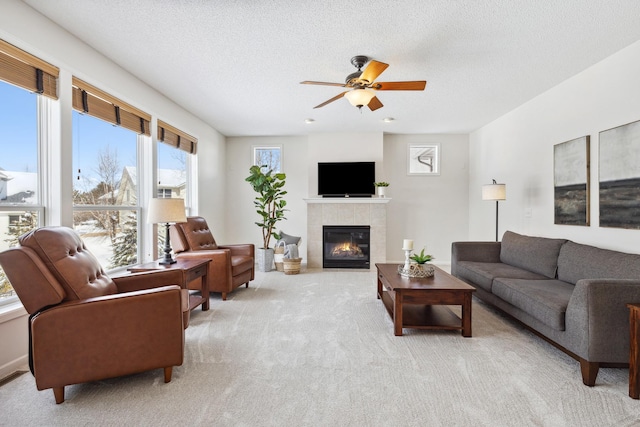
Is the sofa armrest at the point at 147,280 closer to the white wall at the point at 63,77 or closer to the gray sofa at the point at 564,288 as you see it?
the white wall at the point at 63,77

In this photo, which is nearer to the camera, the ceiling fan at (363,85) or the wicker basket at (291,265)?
the ceiling fan at (363,85)

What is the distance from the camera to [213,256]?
3.86m

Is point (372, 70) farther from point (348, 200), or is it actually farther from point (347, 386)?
point (348, 200)

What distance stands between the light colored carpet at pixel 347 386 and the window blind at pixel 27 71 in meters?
2.10

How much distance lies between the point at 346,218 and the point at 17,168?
15.0 ft

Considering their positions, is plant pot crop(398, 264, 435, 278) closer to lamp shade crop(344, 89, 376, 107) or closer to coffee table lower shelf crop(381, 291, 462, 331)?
coffee table lower shelf crop(381, 291, 462, 331)

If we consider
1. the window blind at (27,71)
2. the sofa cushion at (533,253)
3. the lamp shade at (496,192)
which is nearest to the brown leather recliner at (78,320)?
the window blind at (27,71)

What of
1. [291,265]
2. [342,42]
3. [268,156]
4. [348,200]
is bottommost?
[291,265]

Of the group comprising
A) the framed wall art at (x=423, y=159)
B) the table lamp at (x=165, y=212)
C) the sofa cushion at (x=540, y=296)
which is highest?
the framed wall art at (x=423, y=159)

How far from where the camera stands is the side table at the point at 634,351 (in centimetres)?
187

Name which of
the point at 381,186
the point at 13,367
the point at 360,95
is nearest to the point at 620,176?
the point at 360,95

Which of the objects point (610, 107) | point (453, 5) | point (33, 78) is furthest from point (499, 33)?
point (33, 78)

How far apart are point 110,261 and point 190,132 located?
7.92 ft

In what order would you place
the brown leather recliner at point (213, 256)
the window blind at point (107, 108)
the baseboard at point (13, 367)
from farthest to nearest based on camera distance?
1. the brown leather recliner at point (213, 256)
2. the window blind at point (107, 108)
3. the baseboard at point (13, 367)
